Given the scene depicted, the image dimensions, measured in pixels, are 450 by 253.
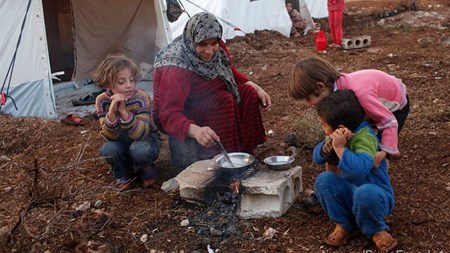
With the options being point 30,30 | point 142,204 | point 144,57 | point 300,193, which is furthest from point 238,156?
point 144,57

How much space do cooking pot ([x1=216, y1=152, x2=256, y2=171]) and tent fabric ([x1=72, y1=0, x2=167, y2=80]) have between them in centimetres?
526

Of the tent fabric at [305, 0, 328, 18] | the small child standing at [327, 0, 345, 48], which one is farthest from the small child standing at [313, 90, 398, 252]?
the tent fabric at [305, 0, 328, 18]

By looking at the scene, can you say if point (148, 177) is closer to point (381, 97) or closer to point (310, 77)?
point (310, 77)

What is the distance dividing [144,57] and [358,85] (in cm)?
646

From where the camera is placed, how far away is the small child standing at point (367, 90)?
8.39 ft

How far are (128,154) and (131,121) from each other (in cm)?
29

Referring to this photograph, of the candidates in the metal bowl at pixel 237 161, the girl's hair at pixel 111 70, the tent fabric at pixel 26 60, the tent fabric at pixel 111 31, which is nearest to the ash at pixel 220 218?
the metal bowl at pixel 237 161

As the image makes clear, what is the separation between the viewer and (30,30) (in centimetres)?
607

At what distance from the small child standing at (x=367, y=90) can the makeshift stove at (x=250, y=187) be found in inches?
23.6

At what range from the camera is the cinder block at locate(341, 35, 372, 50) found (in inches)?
354

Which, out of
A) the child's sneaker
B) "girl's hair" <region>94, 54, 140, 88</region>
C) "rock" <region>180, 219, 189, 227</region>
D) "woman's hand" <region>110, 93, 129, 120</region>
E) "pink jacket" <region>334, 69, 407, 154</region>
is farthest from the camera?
the child's sneaker

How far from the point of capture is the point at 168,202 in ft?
11.2

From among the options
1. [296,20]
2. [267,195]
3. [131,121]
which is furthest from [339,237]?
[296,20]

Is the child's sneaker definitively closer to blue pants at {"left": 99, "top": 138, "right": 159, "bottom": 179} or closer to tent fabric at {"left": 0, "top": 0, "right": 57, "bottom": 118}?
blue pants at {"left": 99, "top": 138, "right": 159, "bottom": 179}
